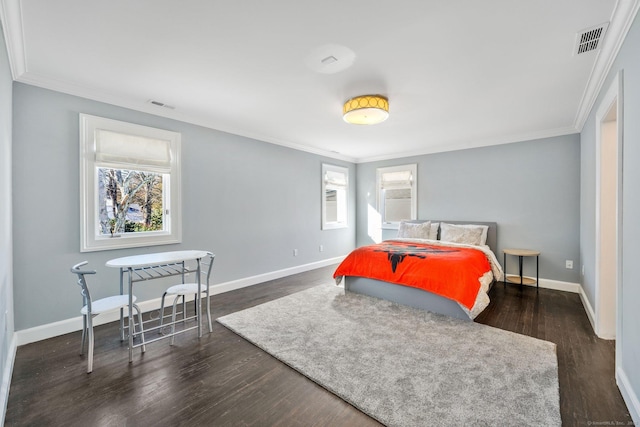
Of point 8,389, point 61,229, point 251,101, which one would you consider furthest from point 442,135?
point 8,389

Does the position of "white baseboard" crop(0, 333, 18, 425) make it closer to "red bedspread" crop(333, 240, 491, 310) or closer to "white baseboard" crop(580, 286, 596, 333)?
"red bedspread" crop(333, 240, 491, 310)

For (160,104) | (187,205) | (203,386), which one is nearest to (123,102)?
(160,104)

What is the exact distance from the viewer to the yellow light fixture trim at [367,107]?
9.71 ft

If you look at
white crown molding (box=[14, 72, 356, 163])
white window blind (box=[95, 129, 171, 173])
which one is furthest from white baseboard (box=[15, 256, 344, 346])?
white crown molding (box=[14, 72, 356, 163])

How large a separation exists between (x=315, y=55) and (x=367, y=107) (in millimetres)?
877

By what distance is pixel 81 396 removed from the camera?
1879 mm

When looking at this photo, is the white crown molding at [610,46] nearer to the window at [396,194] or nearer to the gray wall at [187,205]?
the window at [396,194]

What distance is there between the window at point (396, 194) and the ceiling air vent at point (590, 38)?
367cm

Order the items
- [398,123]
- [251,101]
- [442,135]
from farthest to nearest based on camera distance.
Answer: [442,135] → [398,123] → [251,101]

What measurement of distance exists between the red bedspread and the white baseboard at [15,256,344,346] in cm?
139

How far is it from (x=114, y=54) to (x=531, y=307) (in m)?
5.16

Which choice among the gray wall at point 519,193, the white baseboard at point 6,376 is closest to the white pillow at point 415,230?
the gray wall at point 519,193

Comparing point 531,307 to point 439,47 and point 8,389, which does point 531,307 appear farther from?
point 8,389

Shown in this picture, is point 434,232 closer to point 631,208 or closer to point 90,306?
point 631,208
